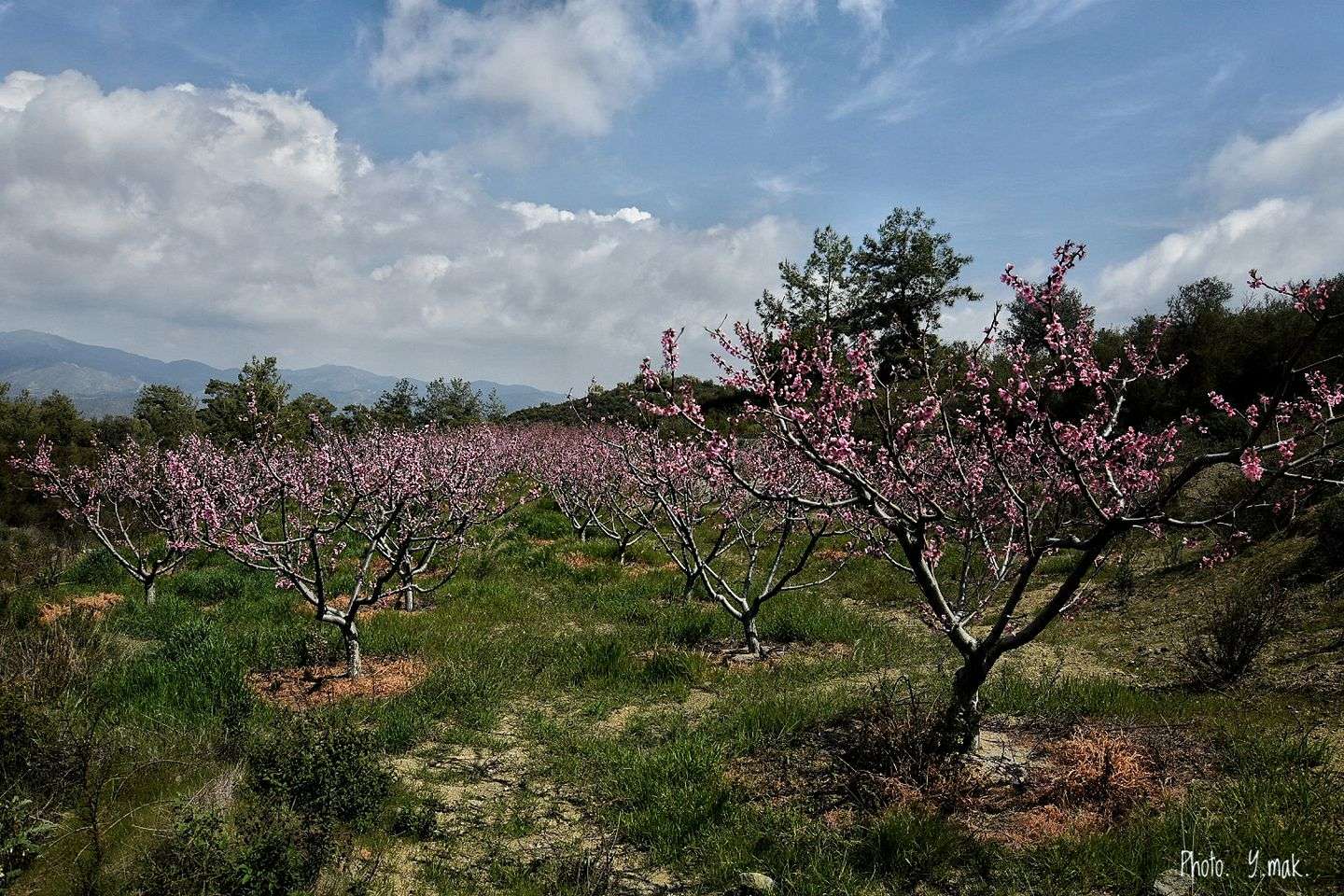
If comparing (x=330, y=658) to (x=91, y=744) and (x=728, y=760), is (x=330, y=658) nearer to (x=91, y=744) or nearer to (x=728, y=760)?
(x=91, y=744)

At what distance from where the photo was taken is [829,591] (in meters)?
13.6

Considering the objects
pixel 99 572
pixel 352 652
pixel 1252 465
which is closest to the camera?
pixel 1252 465

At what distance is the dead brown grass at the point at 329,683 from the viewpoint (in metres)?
7.80

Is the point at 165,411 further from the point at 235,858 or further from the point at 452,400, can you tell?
the point at 235,858

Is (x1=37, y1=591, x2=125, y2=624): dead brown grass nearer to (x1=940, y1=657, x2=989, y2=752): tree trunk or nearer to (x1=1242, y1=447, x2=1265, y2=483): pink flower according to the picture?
(x1=940, y1=657, x2=989, y2=752): tree trunk

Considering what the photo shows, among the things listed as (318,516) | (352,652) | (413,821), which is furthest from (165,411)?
(413,821)

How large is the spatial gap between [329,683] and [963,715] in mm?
7173

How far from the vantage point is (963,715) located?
554cm

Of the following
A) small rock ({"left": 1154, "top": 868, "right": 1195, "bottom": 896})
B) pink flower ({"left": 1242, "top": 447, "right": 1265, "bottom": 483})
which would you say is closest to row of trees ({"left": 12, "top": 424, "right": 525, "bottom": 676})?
small rock ({"left": 1154, "top": 868, "right": 1195, "bottom": 896})

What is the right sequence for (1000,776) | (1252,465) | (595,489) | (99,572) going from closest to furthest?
1. (1252,465)
2. (1000,776)
3. (99,572)
4. (595,489)

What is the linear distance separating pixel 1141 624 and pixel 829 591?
523 centimetres

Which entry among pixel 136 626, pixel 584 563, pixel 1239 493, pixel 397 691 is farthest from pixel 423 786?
pixel 1239 493

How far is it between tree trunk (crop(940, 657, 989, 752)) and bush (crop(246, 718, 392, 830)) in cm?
466

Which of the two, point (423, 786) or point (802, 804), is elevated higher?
point (802, 804)
